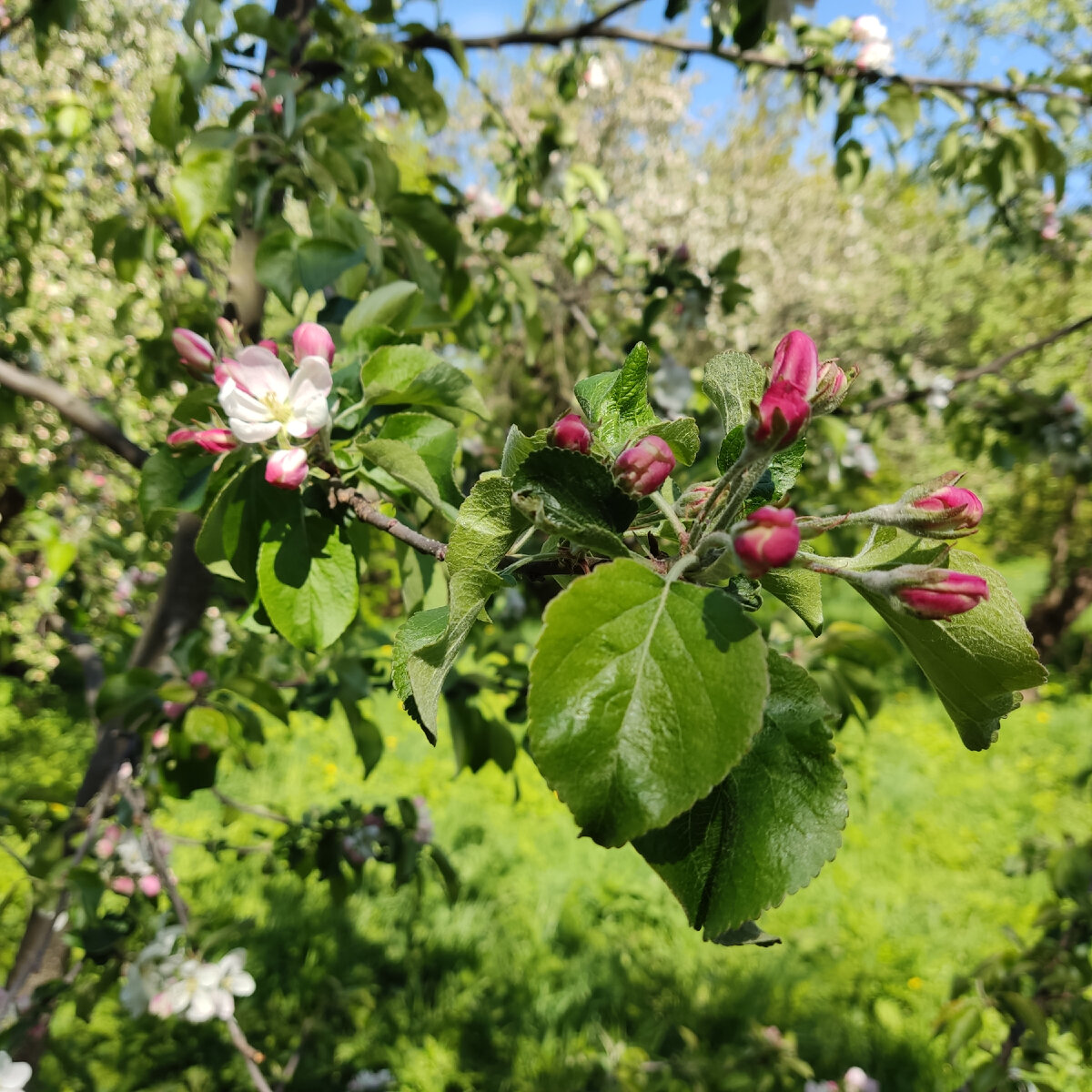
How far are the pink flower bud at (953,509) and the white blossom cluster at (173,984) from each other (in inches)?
58.4

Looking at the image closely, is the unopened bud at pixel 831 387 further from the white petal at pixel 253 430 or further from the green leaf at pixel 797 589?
the white petal at pixel 253 430

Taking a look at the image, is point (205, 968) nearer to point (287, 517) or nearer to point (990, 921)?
point (287, 517)

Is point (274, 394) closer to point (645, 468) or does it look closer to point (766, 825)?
point (645, 468)

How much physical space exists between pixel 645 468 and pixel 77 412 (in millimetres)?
1105

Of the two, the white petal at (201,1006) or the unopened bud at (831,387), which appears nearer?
the unopened bud at (831,387)

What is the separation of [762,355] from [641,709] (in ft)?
8.55

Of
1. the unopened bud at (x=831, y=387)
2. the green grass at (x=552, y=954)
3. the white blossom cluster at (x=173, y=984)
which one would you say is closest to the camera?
the unopened bud at (x=831, y=387)

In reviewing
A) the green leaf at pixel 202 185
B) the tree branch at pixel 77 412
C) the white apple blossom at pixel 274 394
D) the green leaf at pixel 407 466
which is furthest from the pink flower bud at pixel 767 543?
the tree branch at pixel 77 412

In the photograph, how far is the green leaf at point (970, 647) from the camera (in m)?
0.35

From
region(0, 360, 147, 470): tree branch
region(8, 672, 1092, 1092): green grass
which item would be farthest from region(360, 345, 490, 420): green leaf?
region(8, 672, 1092, 1092): green grass

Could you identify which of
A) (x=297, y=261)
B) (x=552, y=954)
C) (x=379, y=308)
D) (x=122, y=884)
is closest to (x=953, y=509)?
(x=379, y=308)

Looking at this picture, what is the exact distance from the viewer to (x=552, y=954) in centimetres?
271

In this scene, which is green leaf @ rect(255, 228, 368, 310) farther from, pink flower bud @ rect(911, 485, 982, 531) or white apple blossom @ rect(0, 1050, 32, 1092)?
white apple blossom @ rect(0, 1050, 32, 1092)

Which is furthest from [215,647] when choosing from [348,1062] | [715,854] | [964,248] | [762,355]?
[964,248]
